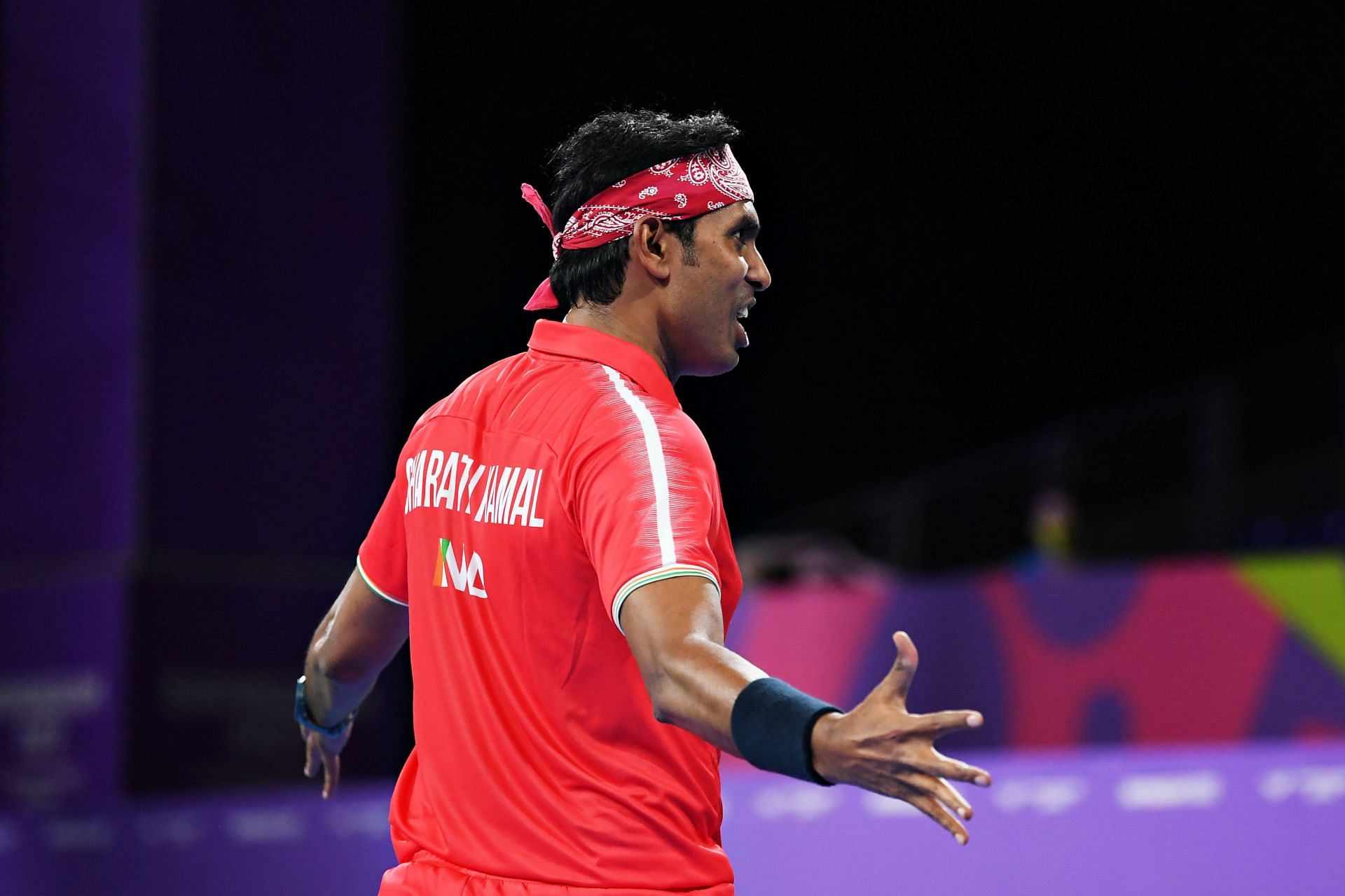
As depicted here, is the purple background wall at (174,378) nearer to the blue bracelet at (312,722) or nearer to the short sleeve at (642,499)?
the blue bracelet at (312,722)

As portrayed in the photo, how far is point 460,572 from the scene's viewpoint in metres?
2.23

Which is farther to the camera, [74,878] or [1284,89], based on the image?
[1284,89]

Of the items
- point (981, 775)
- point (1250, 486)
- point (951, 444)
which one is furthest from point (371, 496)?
point (951, 444)

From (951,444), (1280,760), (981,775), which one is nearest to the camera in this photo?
(981,775)

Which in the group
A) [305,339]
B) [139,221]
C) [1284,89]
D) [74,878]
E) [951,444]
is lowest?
[74,878]

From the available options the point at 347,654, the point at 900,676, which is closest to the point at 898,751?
the point at 900,676

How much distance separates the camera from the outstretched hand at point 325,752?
2.86 m

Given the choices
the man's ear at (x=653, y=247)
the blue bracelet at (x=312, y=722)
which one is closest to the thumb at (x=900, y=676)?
A: the man's ear at (x=653, y=247)

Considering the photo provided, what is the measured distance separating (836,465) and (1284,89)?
4854 millimetres

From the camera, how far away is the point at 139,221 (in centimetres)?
702

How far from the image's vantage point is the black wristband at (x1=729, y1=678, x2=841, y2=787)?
1699 mm

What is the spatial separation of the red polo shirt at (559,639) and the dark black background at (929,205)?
9.09 meters

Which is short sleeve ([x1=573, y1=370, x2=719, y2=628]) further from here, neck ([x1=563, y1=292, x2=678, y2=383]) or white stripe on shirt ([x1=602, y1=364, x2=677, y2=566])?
neck ([x1=563, y1=292, x2=678, y2=383])

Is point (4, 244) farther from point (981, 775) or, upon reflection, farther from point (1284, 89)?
point (1284, 89)
